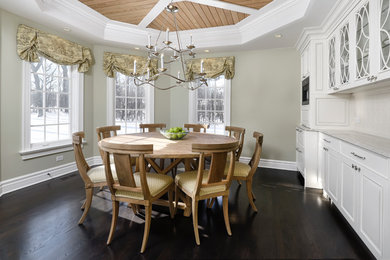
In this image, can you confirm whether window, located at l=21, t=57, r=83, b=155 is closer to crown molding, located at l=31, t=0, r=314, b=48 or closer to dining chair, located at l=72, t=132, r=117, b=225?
crown molding, located at l=31, t=0, r=314, b=48

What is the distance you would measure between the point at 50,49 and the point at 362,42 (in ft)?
14.2

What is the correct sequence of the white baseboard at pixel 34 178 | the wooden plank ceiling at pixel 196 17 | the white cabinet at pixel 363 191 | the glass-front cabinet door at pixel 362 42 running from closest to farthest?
1. the white cabinet at pixel 363 191
2. the glass-front cabinet door at pixel 362 42
3. the white baseboard at pixel 34 178
4. the wooden plank ceiling at pixel 196 17

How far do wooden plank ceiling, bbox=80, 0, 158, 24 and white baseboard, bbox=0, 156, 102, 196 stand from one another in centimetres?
279

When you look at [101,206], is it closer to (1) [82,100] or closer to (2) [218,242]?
(2) [218,242]

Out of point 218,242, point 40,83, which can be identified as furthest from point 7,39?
point 218,242

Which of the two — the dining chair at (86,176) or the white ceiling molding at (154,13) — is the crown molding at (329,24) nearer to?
the white ceiling molding at (154,13)

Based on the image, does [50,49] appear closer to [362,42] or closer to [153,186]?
[153,186]

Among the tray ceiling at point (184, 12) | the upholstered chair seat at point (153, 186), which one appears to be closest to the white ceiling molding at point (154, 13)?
the tray ceiling at point (184, 12)

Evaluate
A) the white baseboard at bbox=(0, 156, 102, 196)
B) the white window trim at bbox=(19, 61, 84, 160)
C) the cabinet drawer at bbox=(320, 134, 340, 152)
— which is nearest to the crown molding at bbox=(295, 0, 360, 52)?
the cabinet drawer at bbox=(320, 134, 340, 152)

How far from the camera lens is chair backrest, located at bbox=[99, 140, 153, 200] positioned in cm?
163

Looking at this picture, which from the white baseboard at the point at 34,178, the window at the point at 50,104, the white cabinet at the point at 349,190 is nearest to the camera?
the white cabinet at the point at 349,190

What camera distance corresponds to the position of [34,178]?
10.9ft

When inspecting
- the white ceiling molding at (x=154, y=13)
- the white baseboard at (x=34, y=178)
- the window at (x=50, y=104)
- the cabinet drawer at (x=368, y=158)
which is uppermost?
the white ceiling molding at (x=154, y=13)

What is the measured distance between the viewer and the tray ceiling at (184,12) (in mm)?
3223
